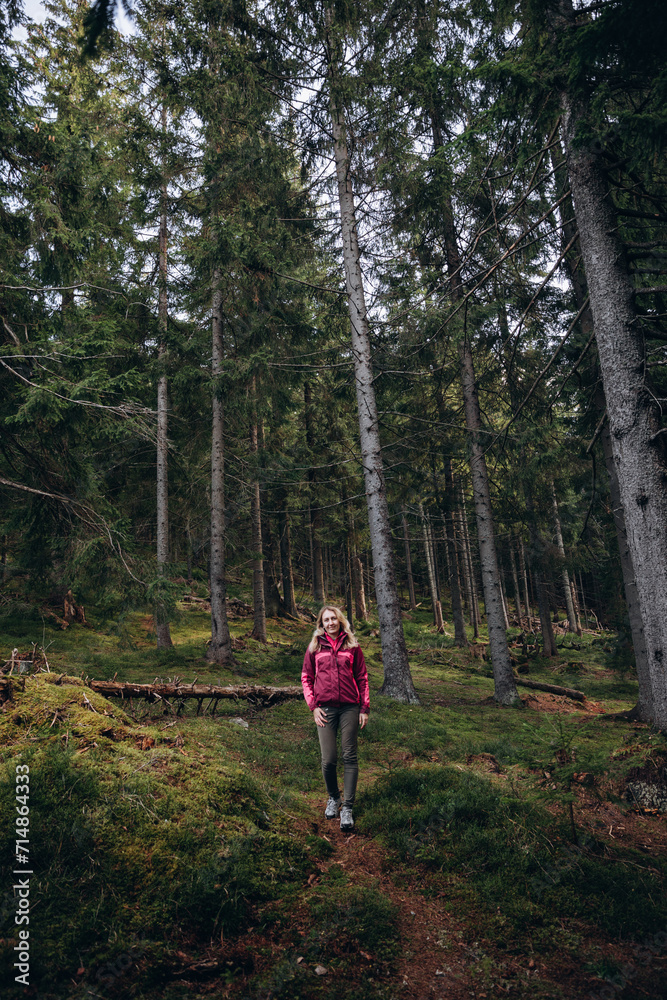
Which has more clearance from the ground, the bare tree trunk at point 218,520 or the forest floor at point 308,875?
the bare tree trunk at point 218,520

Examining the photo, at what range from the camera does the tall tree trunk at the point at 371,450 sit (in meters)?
10.9

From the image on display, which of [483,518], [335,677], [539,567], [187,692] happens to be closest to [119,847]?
[335,677]

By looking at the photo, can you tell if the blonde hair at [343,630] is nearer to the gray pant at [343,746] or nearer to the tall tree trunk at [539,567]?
the gray pant at [343,746]

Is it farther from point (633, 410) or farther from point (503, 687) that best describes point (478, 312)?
point (503, 687)

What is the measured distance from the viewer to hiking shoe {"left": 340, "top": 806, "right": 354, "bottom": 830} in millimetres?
4746

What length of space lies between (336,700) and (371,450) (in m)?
7.28

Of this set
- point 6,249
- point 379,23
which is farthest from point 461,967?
point 379,23

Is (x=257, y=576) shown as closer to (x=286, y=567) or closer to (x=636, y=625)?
(x=286, y=567)

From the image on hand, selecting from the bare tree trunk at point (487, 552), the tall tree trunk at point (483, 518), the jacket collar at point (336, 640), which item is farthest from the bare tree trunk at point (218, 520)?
the jacket collar at point (336, 640)

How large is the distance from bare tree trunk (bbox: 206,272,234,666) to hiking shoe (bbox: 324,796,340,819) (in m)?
9.86

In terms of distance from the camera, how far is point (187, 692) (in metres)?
7.82

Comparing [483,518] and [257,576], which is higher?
[483,518]

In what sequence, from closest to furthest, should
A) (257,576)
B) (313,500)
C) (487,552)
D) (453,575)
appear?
(487,552)
(257,576)
(453,575)
(313,500)

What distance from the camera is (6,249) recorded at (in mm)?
8422
